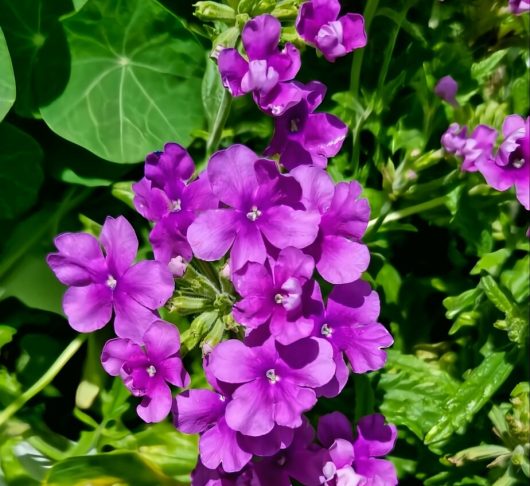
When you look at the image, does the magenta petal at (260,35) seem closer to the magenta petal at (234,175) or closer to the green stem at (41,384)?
the magenta petal at (234,175)

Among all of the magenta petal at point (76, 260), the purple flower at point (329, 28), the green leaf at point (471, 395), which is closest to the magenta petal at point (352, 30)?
the purple flower at point (329, 28)

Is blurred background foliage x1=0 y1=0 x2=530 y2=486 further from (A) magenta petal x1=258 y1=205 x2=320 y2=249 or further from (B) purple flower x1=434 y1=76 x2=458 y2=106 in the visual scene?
(A) magenta petal x1=258 y1=205 x2=320 y2=249

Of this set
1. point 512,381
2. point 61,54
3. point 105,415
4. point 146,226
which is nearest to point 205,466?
point 105,415

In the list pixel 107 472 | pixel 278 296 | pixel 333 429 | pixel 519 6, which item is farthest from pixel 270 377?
pixel 519 6

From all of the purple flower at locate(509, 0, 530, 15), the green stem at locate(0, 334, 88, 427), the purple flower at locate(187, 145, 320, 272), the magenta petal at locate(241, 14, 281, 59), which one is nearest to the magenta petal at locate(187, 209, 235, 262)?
the purple flower at locate(187, 145, 320, 272)

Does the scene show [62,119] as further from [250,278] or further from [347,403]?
[347,403]
